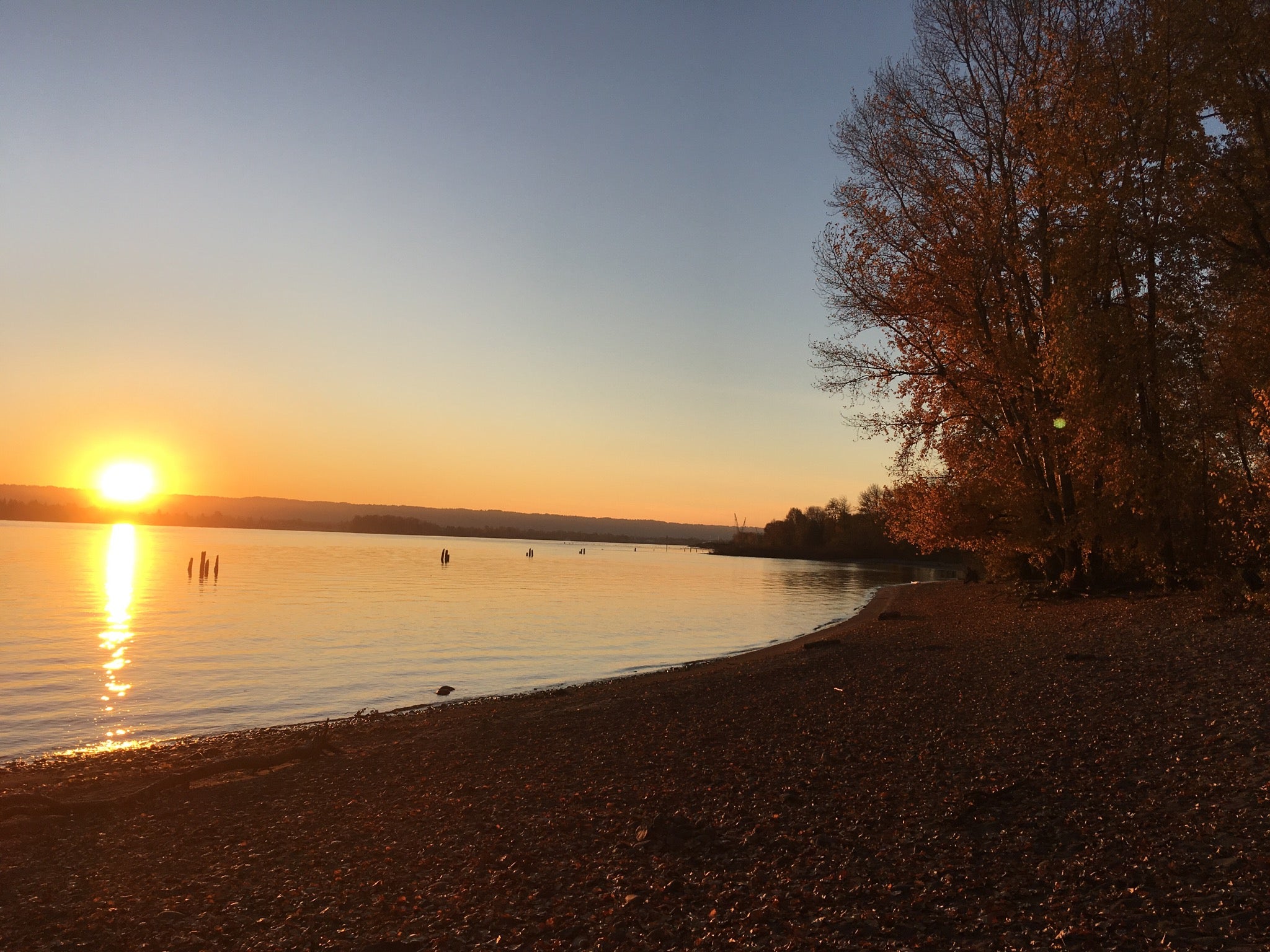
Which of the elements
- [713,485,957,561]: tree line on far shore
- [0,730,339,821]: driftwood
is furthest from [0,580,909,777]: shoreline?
[713,485,957,561]: tree line on far shore

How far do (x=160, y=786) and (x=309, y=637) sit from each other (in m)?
18.7

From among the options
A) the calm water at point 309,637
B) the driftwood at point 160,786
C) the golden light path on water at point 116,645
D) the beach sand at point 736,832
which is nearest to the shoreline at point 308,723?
the calm water at point 309,637

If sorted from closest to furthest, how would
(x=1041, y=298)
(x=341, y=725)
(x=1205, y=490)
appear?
(x=341, y=725)
(x=1205, y=490)
(x=1041, y=298)

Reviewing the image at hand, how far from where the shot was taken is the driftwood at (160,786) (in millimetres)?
8555

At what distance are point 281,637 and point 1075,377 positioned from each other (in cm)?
2478

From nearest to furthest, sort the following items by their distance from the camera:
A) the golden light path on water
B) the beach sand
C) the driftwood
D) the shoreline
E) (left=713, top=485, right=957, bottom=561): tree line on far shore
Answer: the beach sand, the driftwood, the shoreline, the golden light path on water, (left=713, top=485, right=957, bottom=561): tree line on far shore

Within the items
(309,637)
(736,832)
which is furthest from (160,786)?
(309,637)

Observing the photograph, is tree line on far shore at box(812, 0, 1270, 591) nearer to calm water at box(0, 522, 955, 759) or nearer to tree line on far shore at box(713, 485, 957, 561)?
calm water at box(0, 522, 955, 759)

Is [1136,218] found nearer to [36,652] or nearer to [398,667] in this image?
[398,667]

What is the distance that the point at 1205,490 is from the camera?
1795cm

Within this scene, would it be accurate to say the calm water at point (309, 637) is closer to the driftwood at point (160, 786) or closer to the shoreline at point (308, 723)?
the shoreline at point (308, 723)

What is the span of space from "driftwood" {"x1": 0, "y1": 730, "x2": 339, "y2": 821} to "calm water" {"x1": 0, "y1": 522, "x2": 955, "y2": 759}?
433cm

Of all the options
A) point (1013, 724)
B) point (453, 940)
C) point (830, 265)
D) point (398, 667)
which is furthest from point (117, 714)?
point (830, 265)

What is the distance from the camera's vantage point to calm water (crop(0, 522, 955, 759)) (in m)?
16.5
